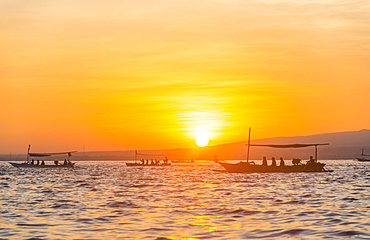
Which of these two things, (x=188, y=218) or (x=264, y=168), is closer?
(x=188, y=218)

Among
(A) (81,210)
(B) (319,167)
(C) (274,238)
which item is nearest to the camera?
(C) (274,238)

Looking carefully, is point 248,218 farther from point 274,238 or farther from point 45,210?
point 45,210

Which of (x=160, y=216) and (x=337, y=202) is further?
(x=337, y=202)

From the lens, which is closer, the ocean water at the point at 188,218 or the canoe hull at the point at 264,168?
the ocean water at the point at 188,218

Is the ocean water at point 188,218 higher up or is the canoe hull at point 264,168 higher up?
the canoe hull at point 264,168

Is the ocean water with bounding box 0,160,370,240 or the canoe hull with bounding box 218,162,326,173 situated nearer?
the ocean water with bounding box 0,160,370,240

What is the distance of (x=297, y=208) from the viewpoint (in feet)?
108

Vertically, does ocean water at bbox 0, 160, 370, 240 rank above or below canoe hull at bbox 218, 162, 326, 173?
below

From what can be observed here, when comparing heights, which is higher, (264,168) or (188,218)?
(264,168)

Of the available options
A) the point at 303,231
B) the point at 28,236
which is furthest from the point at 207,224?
the point at 28,236

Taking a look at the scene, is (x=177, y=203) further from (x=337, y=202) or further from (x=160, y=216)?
(x=337, y=202)

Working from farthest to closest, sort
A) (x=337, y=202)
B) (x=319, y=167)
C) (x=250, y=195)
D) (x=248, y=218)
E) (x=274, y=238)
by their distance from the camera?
(x=319, y=167) < (x=250, y=195) < (x=337, y=202) < (x=248, y=218) < (x=274, y=238)

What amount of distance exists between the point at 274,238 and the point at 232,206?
41.8ft

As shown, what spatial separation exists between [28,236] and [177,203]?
15385 mm
